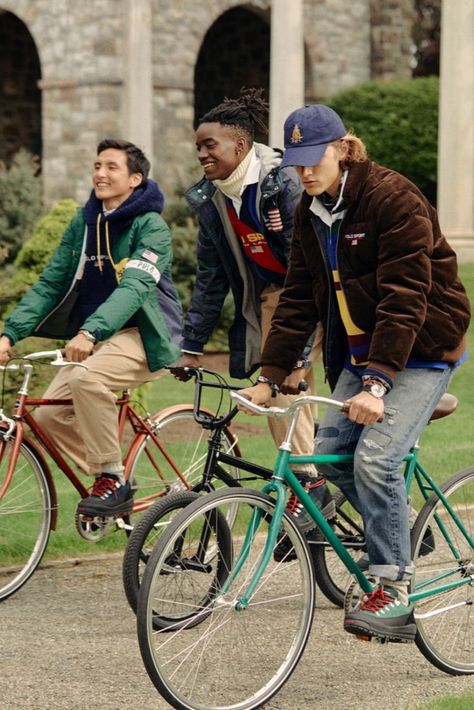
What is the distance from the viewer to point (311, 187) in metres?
4.50

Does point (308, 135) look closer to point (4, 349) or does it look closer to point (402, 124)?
point (4, 349)

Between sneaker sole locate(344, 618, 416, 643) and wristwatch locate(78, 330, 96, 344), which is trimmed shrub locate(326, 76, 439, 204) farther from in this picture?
sneaker sole locate(344, 618, 416, 643)

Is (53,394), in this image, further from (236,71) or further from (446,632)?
(236,71)

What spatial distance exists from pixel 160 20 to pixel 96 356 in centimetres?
2023

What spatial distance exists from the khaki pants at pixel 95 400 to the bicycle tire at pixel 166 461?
20 cm

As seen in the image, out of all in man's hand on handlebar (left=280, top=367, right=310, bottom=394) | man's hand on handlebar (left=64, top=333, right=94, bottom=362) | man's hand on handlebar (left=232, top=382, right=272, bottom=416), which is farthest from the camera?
man's hand on handlebar (left=64, top=333, right=94, bottom=362)

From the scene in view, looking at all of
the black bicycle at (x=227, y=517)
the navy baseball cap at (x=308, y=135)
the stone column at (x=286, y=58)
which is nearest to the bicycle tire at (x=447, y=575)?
the black bicycle at (x=227, y=517)

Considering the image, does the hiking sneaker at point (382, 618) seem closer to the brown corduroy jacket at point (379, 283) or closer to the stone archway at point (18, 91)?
the brown corduroy jacket at point (379, 283)

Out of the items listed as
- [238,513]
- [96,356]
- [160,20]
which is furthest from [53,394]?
[160,20]

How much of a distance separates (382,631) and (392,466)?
0.50 meters

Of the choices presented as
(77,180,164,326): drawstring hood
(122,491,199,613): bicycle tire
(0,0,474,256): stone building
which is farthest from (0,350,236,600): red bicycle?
(0,0,474,256): stone building

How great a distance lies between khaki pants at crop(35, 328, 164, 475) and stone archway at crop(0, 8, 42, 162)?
23.9m

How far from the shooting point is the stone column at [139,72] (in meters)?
23.5

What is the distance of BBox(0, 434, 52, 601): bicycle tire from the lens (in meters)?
5.62
